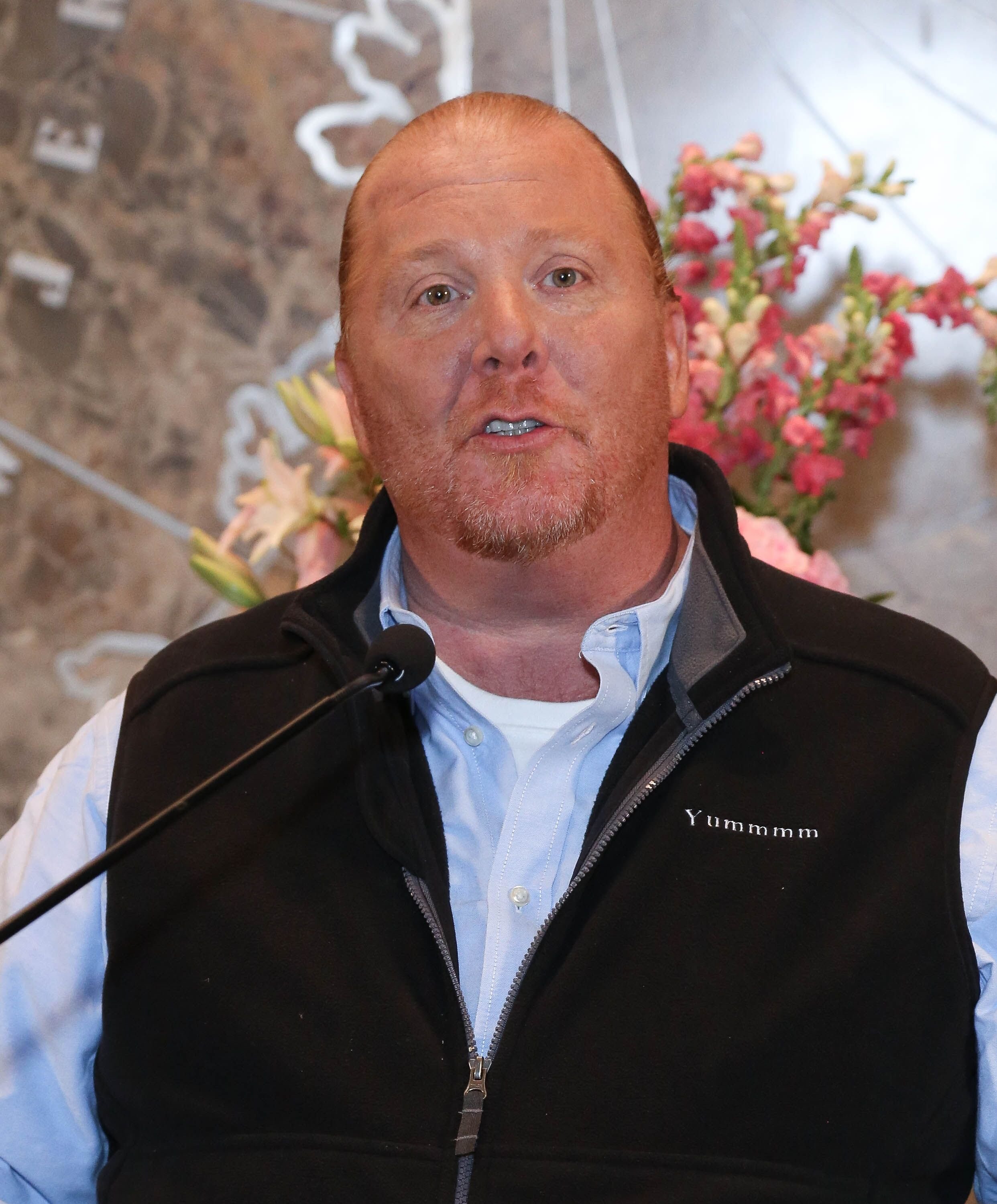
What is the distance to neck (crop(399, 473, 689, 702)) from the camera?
129cm

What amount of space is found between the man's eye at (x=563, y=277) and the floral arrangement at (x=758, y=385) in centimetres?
21

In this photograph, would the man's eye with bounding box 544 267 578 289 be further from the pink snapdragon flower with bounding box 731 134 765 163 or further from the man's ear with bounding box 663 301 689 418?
the pink snapdragon flower with bounding box 731 134 765 163

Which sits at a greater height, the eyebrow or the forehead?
the forehead

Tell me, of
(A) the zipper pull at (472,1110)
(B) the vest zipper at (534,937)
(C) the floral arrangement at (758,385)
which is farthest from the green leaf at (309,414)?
(A) the zipper pull at (472,1110)

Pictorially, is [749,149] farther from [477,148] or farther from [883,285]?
[477,148]

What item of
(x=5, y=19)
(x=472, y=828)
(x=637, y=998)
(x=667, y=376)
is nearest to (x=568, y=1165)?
(x=637, y=998)

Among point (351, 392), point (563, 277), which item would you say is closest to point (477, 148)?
point (563, 277)

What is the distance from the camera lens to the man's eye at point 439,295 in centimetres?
130

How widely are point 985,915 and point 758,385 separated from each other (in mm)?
622

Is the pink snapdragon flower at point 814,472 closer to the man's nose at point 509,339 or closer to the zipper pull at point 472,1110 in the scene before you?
the man's nose at point 509,339

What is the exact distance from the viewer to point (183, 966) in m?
1.15

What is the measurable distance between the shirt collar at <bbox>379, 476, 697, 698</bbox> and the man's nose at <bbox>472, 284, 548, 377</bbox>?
0.23 meters

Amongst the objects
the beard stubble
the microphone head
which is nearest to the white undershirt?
the beard stubble

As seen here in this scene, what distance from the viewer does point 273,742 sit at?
91 cm
